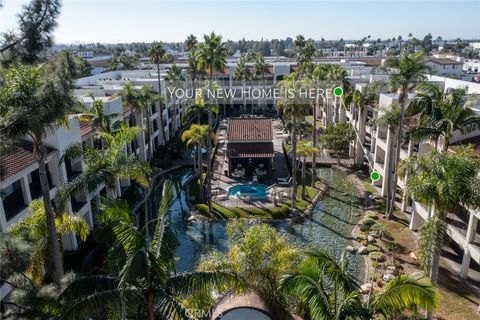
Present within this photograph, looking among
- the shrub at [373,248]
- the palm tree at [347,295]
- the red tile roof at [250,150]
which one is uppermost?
the palm tree at [347,295]

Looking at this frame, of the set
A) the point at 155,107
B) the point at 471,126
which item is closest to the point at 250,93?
the point at 155,107

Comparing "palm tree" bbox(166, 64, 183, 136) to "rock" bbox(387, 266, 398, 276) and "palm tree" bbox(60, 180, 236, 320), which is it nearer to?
"rock" bbox(387, 266, 398, 276)

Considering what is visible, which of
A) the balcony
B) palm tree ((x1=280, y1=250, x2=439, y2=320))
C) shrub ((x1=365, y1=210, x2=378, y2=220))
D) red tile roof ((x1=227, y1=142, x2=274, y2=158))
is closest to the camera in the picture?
palm tree ((x1=280, y1=250, x2=439, y2=320))

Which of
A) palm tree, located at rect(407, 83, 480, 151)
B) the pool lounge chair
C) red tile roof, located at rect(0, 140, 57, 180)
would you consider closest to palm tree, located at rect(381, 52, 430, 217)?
palm tree, located at rect(407, 83, 480, 151)

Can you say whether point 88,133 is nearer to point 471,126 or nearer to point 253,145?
point 253,145

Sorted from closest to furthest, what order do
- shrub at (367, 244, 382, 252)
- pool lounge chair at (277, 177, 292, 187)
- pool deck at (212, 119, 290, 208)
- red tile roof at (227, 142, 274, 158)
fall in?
shrub at (367, 244, 382, 252), pool deck at (212, 119, 290, 208), pool lounge chair at (277, 177, 292, 187), red tile roof at (227, 142, 274, 158)

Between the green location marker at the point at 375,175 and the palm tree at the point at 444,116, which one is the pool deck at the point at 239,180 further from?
the palm tree at the point at 444,116

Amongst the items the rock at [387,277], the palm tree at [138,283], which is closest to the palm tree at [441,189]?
the rock at [387,277]

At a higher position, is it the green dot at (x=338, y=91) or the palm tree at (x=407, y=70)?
the palm tree at (x=407, y=70)
